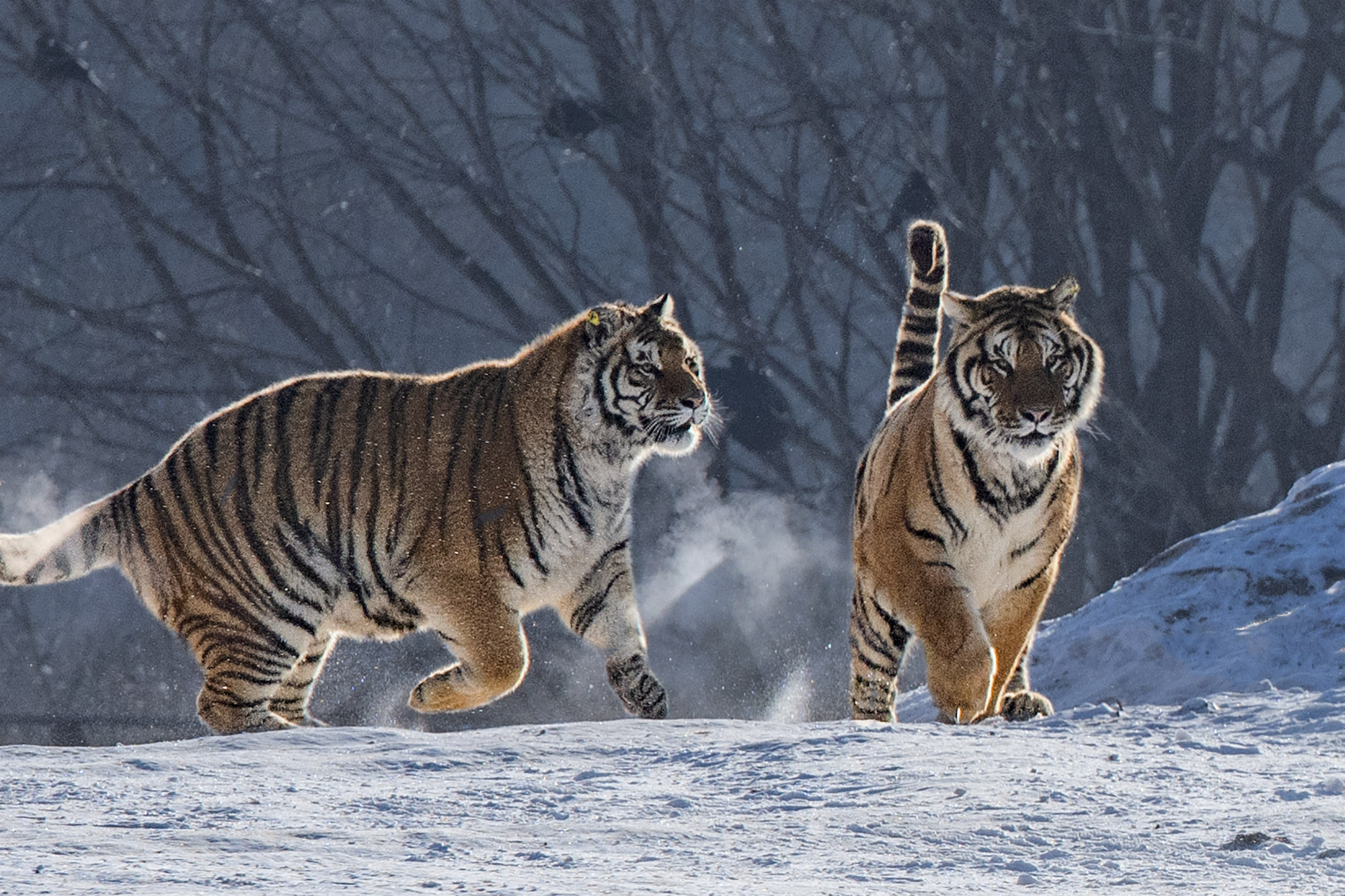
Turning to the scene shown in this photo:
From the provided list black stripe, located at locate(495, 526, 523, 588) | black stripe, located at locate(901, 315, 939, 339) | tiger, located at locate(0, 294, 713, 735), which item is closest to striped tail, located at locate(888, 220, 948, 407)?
black stripe, located at locate(901, 315, 939, 339)

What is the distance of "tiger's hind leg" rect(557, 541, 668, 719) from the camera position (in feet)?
18.5

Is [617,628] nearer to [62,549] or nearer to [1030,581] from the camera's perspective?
[1030,581]

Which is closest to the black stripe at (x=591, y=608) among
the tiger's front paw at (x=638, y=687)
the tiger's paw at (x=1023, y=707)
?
the tiger's front paw at (x=638, y=687)

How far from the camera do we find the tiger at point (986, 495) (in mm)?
4832

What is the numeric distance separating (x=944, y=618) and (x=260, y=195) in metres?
9.23

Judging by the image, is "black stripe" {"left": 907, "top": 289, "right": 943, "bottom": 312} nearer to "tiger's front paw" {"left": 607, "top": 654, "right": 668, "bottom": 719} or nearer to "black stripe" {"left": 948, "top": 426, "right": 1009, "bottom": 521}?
"black stripe" {"left": 948, "top": 426, "right": 1009, "bottom": 521}

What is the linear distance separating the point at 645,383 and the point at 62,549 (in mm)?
1887

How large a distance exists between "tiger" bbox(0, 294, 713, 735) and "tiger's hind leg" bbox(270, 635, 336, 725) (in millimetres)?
161

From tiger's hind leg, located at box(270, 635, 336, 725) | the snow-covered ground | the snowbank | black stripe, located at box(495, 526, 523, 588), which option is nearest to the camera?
the snow-covered ground

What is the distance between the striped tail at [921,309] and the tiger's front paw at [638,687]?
1182mm

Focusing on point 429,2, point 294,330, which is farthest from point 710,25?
point 294,330

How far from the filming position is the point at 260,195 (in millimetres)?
13133

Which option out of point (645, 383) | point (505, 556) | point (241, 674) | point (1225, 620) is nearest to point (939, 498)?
point (645, 383)

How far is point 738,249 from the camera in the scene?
13.8 metres
